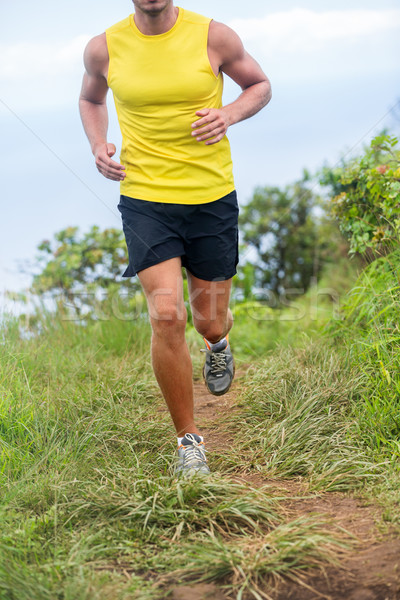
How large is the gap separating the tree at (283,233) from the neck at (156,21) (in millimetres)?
7086

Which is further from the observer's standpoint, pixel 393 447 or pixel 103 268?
pixel 103 268

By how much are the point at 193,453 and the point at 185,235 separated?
111cm

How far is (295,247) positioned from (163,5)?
755 cm

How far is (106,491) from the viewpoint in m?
2.56

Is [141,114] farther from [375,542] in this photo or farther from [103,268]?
[103,268]

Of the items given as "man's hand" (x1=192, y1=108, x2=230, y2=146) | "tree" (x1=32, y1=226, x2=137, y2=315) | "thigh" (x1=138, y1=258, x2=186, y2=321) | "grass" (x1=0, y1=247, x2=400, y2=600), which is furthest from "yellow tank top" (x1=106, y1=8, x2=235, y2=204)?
"tree" (x1=32, y1=226, x2=137, y2=315)

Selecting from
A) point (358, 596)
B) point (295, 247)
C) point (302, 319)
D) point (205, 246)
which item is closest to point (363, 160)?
point (205, 246)

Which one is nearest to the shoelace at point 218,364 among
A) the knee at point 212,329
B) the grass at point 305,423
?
the knee at point 212,329

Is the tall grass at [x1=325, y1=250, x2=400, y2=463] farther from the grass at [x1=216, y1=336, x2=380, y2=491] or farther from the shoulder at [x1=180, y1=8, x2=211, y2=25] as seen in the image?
the shoulder at [x1=180, y1=8, x2=211, y2=25]

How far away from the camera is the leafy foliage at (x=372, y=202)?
409cm

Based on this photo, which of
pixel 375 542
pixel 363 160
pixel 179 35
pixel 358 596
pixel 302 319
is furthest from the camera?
pixel 302 319

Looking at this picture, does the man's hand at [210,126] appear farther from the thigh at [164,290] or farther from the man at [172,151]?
the thigh at [164,290]

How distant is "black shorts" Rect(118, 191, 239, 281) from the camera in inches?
121

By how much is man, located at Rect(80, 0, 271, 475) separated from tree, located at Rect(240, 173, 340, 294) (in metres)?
6.91
